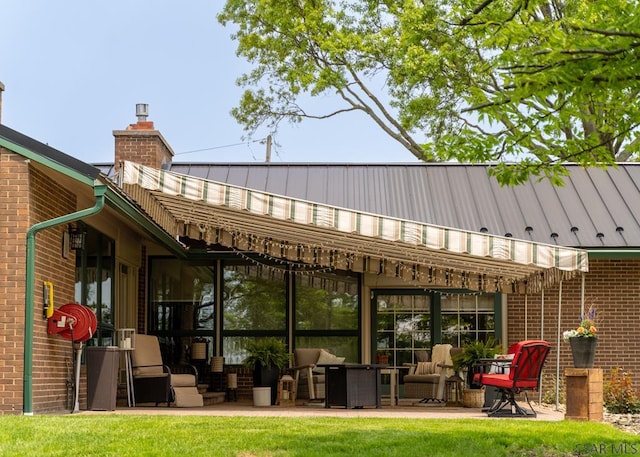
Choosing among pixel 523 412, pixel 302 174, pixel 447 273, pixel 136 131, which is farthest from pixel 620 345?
pixel 136 131

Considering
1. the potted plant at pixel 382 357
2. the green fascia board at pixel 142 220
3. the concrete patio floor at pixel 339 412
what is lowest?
the concrete patio floor at pixel 339 412

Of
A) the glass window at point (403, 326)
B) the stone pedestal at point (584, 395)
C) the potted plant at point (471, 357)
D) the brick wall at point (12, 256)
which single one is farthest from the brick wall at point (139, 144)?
the stone pedestal at point (584, 395)

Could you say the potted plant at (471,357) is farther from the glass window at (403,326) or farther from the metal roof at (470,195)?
the metal roof at (470,195)

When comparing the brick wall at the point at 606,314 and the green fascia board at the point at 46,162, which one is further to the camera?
the brick wall at the point at 606,314

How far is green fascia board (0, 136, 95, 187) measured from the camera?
10.3 metres

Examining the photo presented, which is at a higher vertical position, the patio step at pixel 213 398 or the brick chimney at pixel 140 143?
the brick chimney at pixel 140 143

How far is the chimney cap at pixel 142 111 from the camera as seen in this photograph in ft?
57.7

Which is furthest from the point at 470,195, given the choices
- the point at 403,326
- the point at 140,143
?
the point at 140,143

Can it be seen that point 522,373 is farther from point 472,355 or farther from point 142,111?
point 142,111

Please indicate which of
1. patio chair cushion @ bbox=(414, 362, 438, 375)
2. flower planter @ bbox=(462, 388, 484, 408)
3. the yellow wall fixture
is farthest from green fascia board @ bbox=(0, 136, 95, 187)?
patio chair cushion @ bbox=(414, 362, 438, 375)

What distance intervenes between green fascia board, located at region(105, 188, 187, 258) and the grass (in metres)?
2.30

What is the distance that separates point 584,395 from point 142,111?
9459mm

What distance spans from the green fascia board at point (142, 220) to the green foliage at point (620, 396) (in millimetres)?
6456

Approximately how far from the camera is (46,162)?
1039 cm
